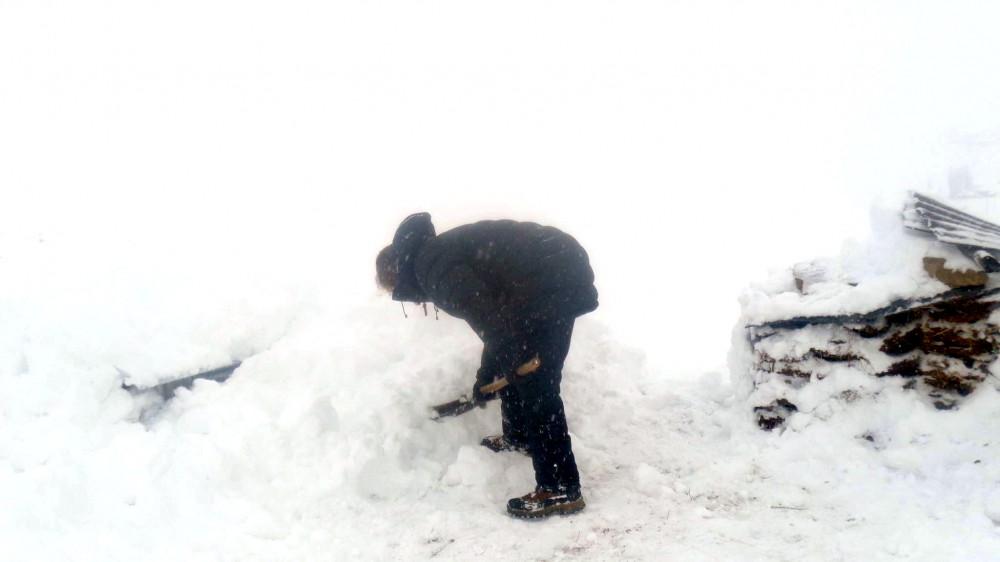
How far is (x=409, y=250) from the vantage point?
144 inches

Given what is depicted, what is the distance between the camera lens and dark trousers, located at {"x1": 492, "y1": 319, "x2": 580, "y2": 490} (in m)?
3.39

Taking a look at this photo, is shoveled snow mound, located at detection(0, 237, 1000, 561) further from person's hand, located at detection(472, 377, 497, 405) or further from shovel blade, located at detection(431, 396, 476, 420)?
person's hand, located at detection(472, 377, 497, 405)

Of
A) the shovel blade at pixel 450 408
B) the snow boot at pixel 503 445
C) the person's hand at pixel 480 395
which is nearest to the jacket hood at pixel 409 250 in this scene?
the person's hand at pixel 480 395

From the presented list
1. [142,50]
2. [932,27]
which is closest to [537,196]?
[142,50]

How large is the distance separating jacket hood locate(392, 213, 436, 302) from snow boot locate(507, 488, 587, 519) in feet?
4.06

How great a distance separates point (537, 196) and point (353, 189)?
5.73 m

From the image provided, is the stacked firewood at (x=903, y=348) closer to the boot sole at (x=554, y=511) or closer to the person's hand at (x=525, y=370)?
the boot sole at (x=554, y=511)

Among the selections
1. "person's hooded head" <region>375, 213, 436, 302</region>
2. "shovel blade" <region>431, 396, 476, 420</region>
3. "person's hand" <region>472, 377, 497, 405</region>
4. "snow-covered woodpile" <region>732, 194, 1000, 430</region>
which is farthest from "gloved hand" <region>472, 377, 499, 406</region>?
"snow-covered woodpile" <region>732, 194, 1000, 430</region>

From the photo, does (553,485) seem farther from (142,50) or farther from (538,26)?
(538,26)

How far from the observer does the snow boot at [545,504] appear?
332cm

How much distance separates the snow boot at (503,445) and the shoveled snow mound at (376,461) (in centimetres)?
6

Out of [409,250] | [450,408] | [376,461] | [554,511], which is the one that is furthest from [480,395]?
[409,250]

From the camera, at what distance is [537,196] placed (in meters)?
17.2

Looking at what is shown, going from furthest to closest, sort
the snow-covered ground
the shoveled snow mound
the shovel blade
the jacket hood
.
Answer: the shovel blade → the jacket hood → the snow-covered ground → the shoveled snow mound
